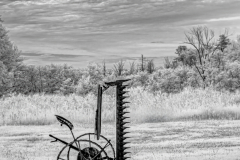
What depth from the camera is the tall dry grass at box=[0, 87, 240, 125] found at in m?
17.0

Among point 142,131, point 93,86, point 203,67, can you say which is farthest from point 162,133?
point 93,86

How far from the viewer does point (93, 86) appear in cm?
6931

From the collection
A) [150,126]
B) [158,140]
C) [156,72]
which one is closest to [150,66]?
[156,72]

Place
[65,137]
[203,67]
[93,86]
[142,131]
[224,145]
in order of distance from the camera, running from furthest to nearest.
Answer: [93,86] < [203,67] < [142,131] < [65,137] < [224,145]

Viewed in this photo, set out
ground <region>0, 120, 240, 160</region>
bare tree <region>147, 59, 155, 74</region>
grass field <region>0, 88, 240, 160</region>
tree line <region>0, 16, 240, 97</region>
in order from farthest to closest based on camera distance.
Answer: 1. bare tree <region>147, 59, 155, 74</region>
2. tree line <region>0, 16, 240, 97</region>
3. grass field <region>0, 88, 240, 160</region>
4. ground <region>0, 120, 240, 160</region>

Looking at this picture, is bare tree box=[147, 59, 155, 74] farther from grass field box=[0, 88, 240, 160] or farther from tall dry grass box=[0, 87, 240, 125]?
tall dry grass box=[0, 87, 240, 125]

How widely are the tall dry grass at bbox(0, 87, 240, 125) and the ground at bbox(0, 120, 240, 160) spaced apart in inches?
41.8

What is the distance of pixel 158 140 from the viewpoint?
11719 mm

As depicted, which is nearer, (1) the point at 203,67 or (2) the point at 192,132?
(2) the point at 192,132

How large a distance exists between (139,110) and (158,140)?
20.0 ft

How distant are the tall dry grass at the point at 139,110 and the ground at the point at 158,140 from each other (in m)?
1.06

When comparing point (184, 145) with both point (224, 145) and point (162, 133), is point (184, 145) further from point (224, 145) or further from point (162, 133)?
point (162, 133)

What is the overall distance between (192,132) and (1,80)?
2238 cm

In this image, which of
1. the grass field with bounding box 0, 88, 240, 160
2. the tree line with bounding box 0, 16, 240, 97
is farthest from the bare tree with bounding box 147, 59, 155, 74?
the grass field with bounding box 0, 88, 240, 160
